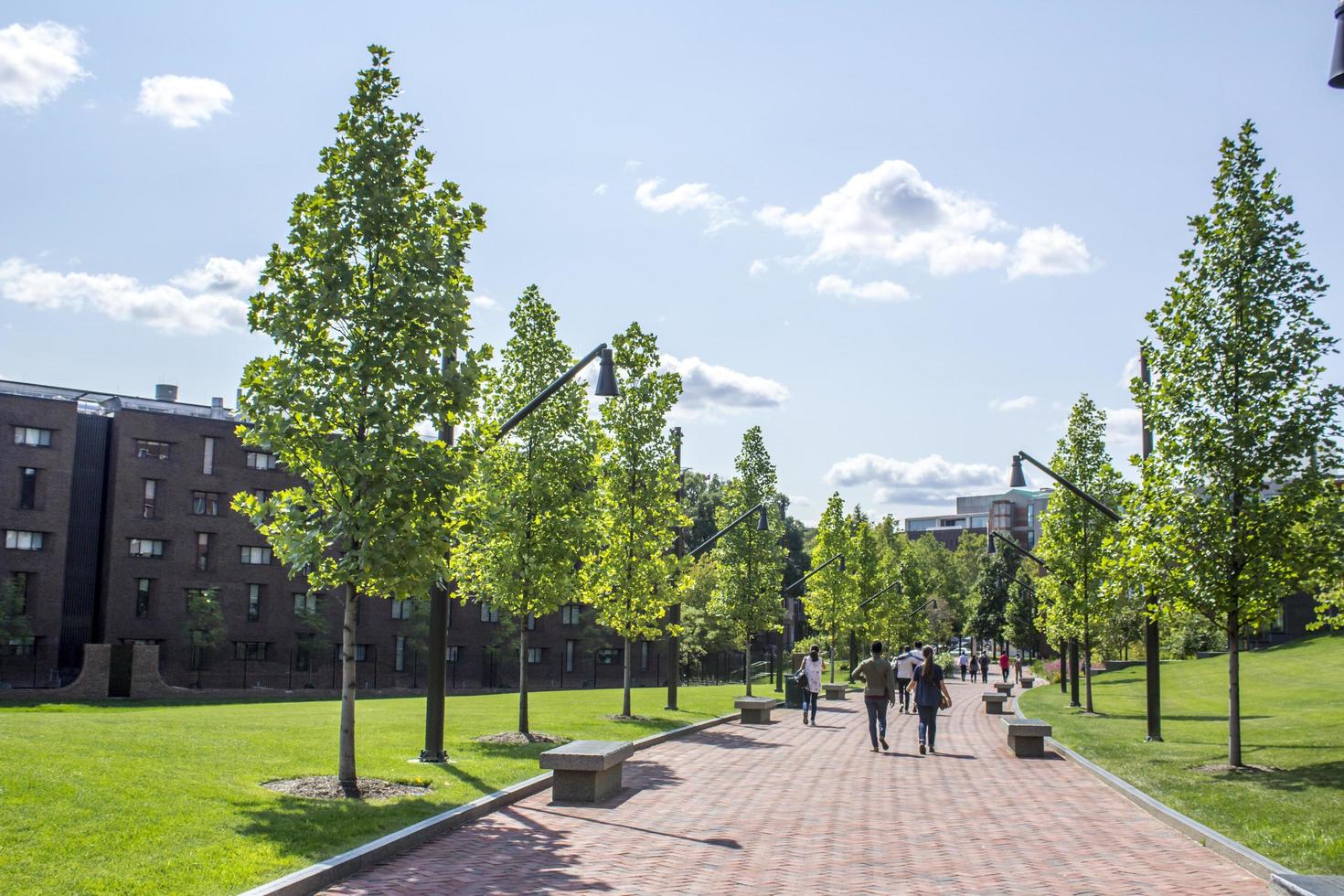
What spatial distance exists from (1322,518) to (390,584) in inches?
494

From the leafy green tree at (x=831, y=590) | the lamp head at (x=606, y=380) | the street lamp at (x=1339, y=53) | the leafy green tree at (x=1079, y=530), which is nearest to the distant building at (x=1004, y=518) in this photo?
the leafy green tree at (x=831, y=590)

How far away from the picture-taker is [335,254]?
41.2ft

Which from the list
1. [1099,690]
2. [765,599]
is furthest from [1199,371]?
[1099,690]

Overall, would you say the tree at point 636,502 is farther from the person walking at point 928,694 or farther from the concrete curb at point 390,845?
the concrete curb at point 390,845

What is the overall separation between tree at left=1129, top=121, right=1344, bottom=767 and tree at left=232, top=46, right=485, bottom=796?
34.0ft

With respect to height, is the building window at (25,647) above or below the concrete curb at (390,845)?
below

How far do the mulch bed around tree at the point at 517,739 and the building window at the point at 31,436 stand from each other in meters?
38.2

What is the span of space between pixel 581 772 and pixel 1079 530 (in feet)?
70.8

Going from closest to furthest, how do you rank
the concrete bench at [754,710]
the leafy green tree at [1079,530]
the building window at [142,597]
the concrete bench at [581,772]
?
the concrete bench at [581,772] < the concrete bench at [754,710] < the leafy green tree at [1079,530] < the building window at [142,597]

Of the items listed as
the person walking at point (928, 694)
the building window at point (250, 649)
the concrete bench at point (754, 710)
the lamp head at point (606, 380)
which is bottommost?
the building window at point (250, 649)

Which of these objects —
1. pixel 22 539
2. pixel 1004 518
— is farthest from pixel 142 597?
pixel 1004 518

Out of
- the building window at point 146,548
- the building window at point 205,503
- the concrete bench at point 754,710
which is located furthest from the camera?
the building window at point 205,503

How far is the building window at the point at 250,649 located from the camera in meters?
54.3

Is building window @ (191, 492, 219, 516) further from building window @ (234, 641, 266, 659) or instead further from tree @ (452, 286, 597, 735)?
tree @ (452, 286, 597, 735)
